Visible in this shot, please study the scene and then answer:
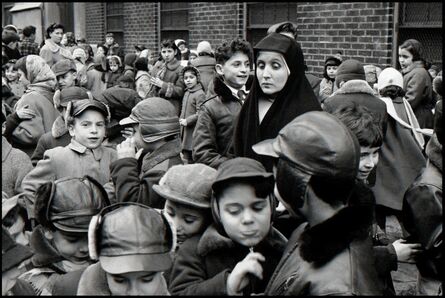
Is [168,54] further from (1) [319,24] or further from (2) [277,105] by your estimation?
(2) [277,105]

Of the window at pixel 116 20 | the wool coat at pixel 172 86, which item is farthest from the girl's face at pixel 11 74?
the window at pixel 116 20

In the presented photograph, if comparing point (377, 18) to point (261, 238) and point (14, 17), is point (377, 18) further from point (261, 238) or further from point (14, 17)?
point (14, 17)

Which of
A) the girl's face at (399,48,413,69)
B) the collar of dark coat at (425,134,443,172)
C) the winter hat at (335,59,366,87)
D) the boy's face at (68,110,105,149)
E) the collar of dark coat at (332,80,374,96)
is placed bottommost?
the boy's face at (68,110,105,149)

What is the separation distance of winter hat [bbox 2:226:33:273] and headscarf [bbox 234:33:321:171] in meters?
1.61

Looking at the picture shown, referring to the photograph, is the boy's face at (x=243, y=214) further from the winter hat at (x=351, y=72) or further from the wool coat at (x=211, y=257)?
the winter hat at (x=351, y=72)

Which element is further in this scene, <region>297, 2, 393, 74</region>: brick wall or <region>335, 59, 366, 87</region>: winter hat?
<region>297, 2, 393, 74</region>: brick wall

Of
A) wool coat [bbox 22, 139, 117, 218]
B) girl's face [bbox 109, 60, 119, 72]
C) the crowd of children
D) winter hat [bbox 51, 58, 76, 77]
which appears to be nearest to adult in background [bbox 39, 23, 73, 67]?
girl's face [bbox 109, 60, 119, 72]

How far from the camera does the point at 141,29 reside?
13.6 m

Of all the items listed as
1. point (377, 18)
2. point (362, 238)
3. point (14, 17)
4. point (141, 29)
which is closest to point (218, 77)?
point (362, 238)

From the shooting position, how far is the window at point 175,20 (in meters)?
12.0

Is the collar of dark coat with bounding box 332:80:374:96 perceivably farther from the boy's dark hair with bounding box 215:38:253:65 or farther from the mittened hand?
the mittened hand

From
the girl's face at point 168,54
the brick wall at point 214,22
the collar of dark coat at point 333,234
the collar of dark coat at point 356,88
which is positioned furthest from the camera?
the brick wall at point 214,22

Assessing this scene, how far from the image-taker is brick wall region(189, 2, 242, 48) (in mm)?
10047

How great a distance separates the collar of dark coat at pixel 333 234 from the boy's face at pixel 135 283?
0.57 meters
